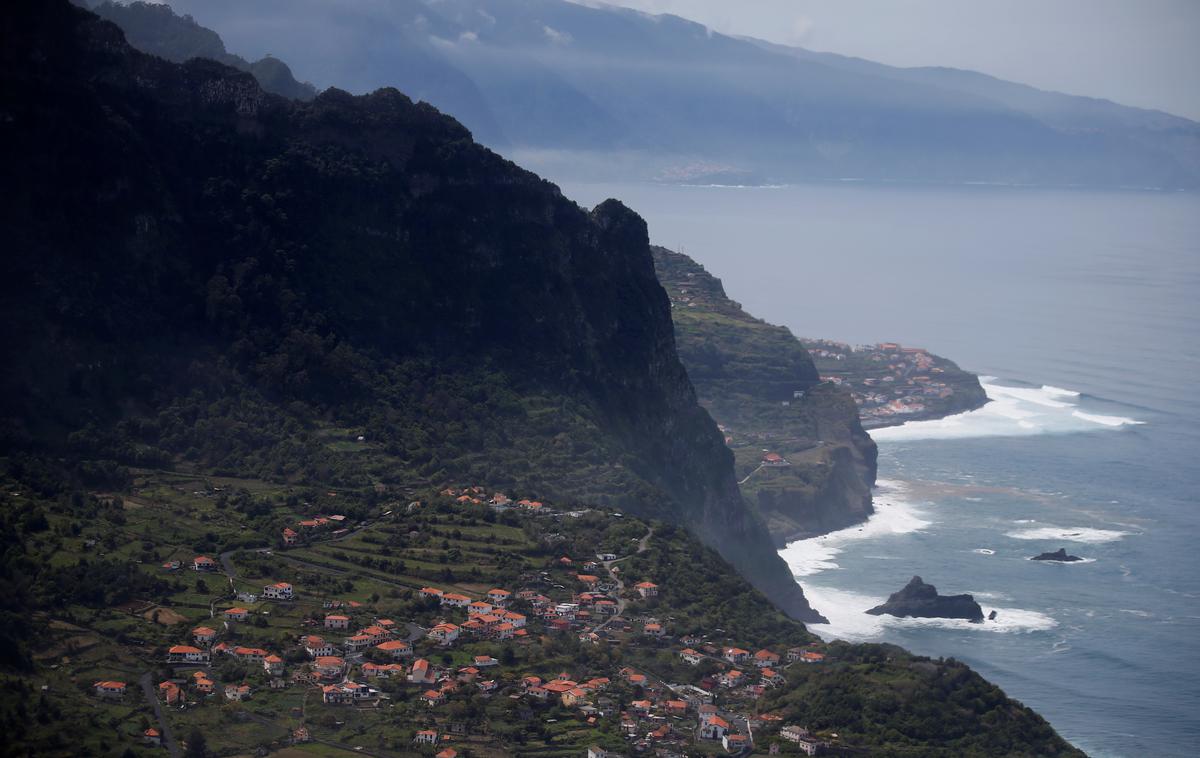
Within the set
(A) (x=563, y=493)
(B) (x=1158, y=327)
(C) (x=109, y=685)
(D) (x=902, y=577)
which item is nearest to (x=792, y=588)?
(D) (x=902, y=577)

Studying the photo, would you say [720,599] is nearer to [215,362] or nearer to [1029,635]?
[1029,635]

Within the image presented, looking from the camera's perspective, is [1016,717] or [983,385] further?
A: [983,385]

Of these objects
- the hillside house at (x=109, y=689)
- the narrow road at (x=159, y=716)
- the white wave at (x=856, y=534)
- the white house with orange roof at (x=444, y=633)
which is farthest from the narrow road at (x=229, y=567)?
the white wave at (x=856, y=534)

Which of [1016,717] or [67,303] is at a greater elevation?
[67,303]

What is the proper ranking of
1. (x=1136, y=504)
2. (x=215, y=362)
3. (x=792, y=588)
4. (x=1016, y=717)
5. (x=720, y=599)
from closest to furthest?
1. (x=1016, y=717)
2. (x=720, y=599)
3. (x=215, y=362)
4. (x=792, y=588)
5. (x=1136, y=504)

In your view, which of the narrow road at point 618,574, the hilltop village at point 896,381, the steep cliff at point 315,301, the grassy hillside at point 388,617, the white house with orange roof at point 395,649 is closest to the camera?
the grassy hillside at point 388,617

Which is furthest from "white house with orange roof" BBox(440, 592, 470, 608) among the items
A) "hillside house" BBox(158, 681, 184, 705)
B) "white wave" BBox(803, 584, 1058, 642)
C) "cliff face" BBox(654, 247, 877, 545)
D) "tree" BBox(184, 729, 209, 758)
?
"cliff face" BBox(654, 247, 877, 545)

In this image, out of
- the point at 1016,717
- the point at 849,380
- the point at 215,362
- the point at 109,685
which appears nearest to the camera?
the point at 109,685

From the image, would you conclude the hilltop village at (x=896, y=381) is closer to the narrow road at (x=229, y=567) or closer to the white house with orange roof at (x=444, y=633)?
the narrow road at (x=229, y=567)
